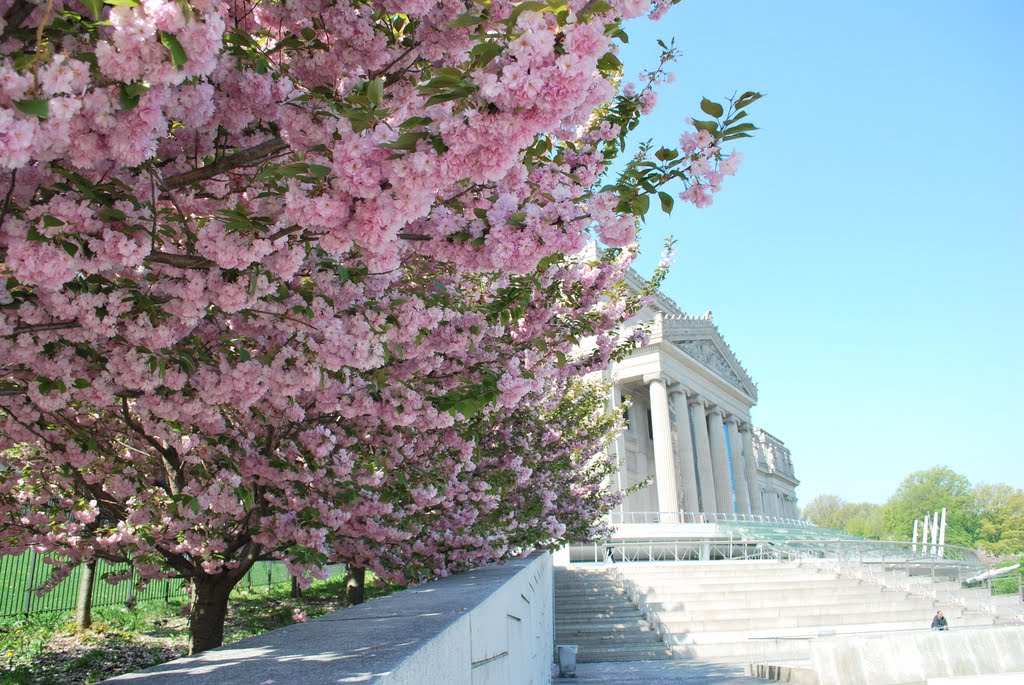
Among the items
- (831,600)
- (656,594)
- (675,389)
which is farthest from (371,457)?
(675,389)

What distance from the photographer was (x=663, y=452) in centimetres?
4753

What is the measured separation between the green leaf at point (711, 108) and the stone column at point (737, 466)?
63642 mm

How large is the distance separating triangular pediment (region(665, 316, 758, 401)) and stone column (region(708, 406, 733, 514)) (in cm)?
384

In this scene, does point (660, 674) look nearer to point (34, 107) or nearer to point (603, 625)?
point (603, 625)

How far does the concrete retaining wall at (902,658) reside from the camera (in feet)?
40.1

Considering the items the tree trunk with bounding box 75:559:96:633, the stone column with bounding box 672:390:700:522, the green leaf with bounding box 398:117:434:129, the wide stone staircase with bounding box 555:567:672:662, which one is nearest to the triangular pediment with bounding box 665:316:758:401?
the stone column with bounding box 672:390:700:522

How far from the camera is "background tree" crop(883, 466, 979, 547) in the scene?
85875mm

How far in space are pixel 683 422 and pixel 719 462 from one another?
8702mm

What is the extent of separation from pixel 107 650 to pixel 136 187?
10.4 m

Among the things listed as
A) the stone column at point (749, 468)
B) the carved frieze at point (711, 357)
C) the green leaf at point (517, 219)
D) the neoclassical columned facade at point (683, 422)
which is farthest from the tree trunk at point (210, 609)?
the stone column at point (749, 468)

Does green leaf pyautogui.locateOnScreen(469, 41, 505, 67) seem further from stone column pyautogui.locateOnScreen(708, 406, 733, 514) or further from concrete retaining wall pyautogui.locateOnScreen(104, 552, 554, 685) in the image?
stone column pyautogui.locateOnScreen(708, 406, 733, 514)

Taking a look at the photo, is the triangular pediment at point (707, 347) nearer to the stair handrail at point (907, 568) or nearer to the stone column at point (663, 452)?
the stone column at point (663, 452)

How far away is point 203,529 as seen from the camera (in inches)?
295

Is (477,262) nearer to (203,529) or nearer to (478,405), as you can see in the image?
(478,405)
